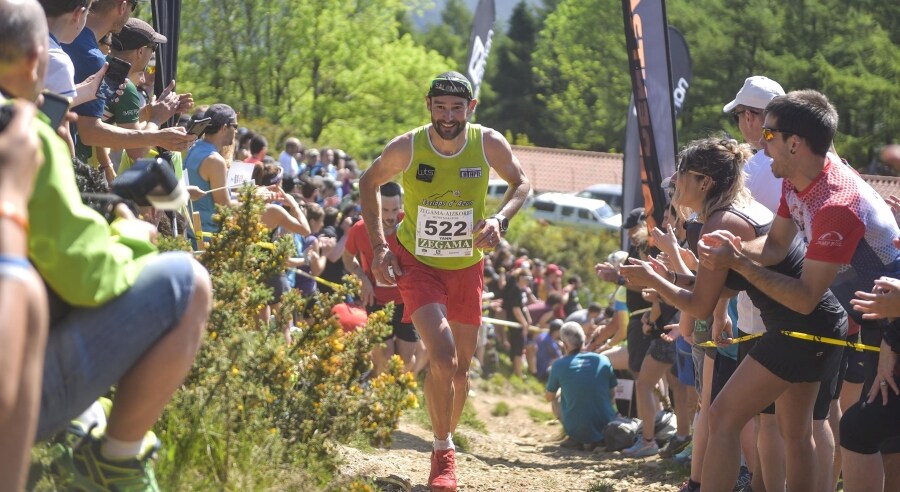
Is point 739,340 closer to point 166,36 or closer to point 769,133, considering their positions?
point 769,133

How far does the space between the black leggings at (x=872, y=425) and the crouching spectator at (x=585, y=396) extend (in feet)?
17.0

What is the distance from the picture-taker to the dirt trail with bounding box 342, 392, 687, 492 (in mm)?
7164

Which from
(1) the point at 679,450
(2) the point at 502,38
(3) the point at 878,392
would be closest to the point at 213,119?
(1) the point at 679,450

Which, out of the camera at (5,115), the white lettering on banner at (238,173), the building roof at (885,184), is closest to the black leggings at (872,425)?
the camera at (5,115)

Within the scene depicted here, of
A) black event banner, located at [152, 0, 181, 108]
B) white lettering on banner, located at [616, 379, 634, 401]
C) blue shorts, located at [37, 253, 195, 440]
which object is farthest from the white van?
blue shorts, located at [37, 253, 195, 440]

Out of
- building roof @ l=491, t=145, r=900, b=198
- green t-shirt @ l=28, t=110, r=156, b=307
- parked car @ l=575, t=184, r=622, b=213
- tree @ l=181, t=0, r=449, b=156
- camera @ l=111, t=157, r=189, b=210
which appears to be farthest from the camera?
building roof @ l=491, t=145, r=900, b=198

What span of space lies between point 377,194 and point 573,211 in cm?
3229

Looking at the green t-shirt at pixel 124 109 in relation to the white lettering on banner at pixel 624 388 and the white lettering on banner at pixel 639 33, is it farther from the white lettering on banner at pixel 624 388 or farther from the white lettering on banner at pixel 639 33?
the white lettering on banner at pixel 624 388

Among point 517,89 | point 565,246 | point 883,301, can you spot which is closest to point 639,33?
point 883,301

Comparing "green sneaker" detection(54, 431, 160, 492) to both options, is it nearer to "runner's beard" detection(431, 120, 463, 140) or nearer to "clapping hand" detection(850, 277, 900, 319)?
"clapping hand" detection(850, 277, 900, 319)

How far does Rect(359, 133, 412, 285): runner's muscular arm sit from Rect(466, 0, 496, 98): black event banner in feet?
46.4

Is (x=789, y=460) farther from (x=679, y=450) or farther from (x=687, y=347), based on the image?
(x=679, y=450)

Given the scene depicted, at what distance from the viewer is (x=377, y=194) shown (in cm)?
714

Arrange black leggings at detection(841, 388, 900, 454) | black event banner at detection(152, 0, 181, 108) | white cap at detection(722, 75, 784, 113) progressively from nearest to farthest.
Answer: black leggings at detection(841, 388, 900, 454)
white cap at detection(722, 75, 784, 113)
black event banner at detection(152, 0, 181, 108)
